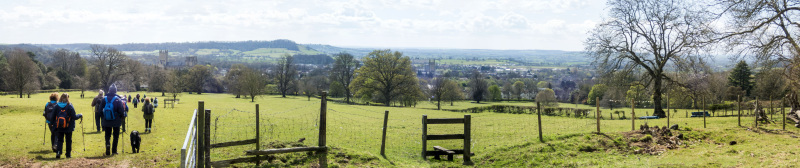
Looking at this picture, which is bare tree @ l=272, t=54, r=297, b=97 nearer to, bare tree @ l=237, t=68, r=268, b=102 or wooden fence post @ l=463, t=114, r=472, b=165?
bare tree @ l=237, t=68, r=268, b=102

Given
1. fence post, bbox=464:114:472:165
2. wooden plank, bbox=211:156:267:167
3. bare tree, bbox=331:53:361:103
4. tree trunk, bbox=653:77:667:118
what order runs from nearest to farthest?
wooden plank, bbox=211:156:267:167
fence post, bbox=464:114:472:165
tree trunk, bbox=653:77:667:118
bare tree, bbox=331:53:361:103

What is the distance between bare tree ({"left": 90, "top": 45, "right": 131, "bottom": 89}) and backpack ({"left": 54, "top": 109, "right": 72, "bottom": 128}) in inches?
2900

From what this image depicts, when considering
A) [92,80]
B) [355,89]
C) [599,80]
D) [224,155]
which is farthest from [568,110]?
[92,80]

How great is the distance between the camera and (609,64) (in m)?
36.7

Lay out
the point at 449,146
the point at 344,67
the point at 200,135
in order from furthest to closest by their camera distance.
A: 1. the point at 344,67
2. the point at 449,146
3. the point at 200,135

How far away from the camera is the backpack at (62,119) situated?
12.0m

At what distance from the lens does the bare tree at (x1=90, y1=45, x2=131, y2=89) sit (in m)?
75.4

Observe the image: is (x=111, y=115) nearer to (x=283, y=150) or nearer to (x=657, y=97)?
(x=283, y=150)

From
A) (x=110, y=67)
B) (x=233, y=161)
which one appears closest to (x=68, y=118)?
(x=233, y=161)

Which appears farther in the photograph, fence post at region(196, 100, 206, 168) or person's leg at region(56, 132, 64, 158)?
person's leg at region(56, 132, 64, 158)

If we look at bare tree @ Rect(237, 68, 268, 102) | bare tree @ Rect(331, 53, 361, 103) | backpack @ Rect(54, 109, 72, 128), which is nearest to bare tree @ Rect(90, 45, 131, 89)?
bare tree @ Rect(237, 68, 268, 102)

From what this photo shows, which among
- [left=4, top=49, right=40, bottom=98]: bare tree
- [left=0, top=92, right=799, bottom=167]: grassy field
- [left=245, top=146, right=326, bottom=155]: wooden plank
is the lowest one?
[left=0, top=92, right=799, bottom=167]: grassy field

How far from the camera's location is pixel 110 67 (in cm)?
7538

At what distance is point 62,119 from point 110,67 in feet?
242
